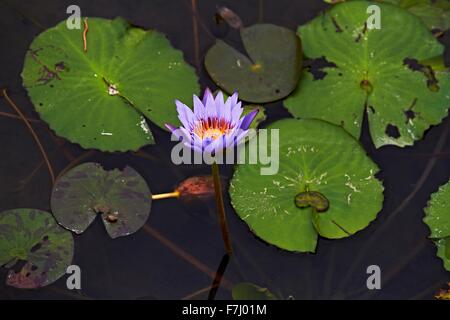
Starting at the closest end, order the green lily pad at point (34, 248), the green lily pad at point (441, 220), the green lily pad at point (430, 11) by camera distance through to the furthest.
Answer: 1. the green lily pad at point (34, 248)
2. the green lily pad at point (441, 220)
3. the green lily pad at point (430, 11)

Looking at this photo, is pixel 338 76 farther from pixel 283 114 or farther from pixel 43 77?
pixel 43 77

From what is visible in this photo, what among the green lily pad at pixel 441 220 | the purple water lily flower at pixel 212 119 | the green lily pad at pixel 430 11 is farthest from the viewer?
the green lily pad at pixel 430 11

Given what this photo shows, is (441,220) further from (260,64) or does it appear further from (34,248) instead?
(34,248)

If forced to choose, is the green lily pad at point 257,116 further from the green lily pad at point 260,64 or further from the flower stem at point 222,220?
the flower stem at point 222,220

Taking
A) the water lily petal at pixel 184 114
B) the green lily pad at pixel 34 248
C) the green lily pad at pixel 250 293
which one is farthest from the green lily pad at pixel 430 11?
the green lily pad at pixel 34 248

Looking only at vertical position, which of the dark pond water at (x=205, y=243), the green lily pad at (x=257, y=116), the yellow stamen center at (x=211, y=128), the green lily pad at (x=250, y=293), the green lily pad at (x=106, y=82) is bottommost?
the green lily pad at (x=250, y=293)

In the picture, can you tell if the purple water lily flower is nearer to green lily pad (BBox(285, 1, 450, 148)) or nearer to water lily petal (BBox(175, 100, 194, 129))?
water lily petal (BBox(175, 100, 194, 129))

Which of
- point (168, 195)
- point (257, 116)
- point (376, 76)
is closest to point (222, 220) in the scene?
point (168, 195)
